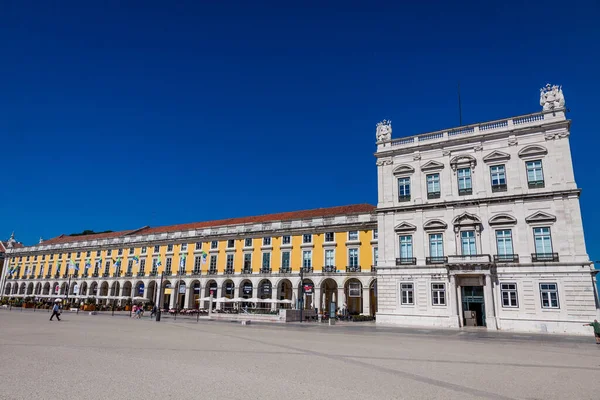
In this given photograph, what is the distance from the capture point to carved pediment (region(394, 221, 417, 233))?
116 ft

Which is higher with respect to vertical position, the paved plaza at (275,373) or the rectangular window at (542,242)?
the rectangular window at (542,242)

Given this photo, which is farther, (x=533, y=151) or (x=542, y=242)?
(x=533, y=151)

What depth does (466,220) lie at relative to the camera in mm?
33281

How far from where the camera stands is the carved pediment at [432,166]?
3557 centimetres

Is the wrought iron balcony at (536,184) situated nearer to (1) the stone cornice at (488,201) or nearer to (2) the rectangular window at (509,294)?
(1) the stone cornice at (488,201)

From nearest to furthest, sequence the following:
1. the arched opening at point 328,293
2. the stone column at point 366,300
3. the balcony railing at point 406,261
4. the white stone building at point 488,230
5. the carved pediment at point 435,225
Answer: the white stone building at point 488,230
the carved pediment at point 435,225
the balcony railing at point 406,261
the stone column at point 366,300
the arched opening at point 328,293

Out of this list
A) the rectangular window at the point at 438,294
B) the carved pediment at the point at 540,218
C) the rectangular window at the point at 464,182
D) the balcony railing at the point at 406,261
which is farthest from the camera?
the balcony railing at the point at 406,261

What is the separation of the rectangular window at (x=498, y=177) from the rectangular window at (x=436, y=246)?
5781mm

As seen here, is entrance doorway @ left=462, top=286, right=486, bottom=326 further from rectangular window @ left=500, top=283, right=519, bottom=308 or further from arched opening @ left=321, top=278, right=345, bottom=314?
arched opening @ left=321, top=278, right=345, bottom=314

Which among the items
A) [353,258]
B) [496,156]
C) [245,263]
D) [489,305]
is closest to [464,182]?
[496,156]

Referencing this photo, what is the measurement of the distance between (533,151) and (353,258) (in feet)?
70.8

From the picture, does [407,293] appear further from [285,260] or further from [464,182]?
[285,260]

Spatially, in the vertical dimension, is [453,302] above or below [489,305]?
above

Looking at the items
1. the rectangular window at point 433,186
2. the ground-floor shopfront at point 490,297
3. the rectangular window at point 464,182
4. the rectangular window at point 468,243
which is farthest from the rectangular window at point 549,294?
the rectangular window at point 433,186
